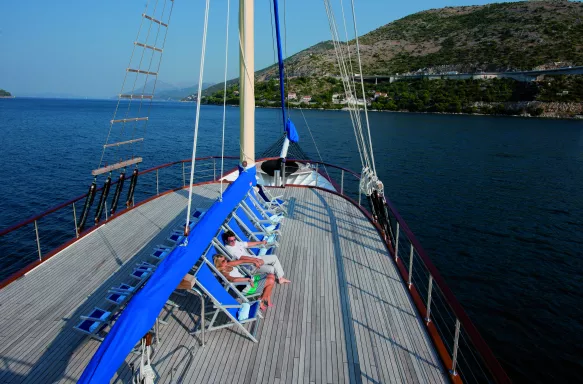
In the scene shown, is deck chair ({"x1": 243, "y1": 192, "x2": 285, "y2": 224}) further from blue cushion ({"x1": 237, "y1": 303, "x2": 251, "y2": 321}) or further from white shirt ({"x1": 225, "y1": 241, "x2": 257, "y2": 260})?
blue cushion ({"x1": 237, "y1": 303, "x2": 251, "y2": 321})

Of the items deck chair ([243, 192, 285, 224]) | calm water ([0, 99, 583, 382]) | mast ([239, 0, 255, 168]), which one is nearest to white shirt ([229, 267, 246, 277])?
deck chair ([243, 192, 285, 224])

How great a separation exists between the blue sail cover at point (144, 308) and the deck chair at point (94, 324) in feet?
4.23

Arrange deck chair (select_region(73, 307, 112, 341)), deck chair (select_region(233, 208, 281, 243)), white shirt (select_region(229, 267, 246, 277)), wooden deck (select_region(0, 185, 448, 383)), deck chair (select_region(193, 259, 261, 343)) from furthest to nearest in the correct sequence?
deck chair (select_region(233, 208, 281, 243)) < white shirt (select_region(229, 267, 246, 277)) < deck chair (select_region(193, 259, 261, 343)) < deck chair (select_region(73, 307, 112, 341)) < wooden deck (select_region(0, 185, 448, 383))

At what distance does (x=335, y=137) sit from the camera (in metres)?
52.7

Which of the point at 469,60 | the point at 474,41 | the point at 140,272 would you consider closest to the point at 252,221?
the point at 140,272

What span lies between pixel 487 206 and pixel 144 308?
20675 millimetres

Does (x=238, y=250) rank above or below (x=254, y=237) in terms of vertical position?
above

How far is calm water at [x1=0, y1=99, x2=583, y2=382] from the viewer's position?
985 cm

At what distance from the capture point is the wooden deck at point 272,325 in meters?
4.27

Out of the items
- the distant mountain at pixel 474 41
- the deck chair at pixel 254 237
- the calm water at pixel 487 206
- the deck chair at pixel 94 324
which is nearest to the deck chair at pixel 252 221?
the deck chair at pixel 254 237

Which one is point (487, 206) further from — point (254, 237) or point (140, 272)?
point (140, 272)

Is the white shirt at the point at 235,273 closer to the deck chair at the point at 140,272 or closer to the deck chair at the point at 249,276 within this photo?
the deck chair at the point at 249,276

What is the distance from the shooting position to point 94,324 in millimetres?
4617

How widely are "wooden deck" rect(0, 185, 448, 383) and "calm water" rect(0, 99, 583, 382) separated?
189 inches
